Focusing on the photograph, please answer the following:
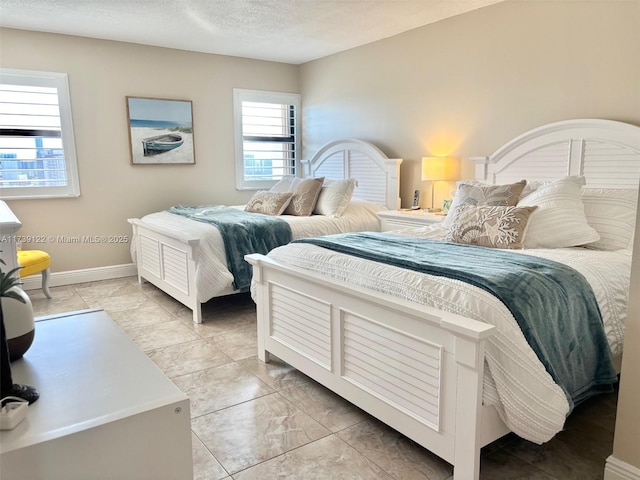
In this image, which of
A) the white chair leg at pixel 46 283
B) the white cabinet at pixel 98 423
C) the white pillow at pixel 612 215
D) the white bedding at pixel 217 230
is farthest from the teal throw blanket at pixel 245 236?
the white cabinet at pixel 98 423

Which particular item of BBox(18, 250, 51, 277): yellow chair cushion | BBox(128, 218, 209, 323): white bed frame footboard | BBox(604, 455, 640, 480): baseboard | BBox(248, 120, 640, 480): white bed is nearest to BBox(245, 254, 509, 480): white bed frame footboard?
BBox(248, 120, 640, 480): white bed

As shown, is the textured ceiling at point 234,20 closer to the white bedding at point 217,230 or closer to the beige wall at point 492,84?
the beige wall at point 492,84

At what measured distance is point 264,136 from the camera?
588 centimetres

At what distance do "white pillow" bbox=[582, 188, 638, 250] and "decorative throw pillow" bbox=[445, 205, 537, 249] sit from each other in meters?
0.45

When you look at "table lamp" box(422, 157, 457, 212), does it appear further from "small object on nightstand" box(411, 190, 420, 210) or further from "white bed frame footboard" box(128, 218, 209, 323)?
"white bed frame footboard" box(128, 218, 209, 323)

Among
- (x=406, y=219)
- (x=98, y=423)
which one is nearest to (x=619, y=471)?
(x=98, y=423)

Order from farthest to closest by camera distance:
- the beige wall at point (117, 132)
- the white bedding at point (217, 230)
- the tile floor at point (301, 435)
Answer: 1. the beige wall at point (117, 132)
2. the white bedding at point (217, 230)
3. the tile floor at point (301, 435)

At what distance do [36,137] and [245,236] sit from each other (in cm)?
242

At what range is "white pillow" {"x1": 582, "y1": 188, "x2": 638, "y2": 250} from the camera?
267 cm

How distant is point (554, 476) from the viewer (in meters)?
1.85

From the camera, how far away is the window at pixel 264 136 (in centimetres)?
569

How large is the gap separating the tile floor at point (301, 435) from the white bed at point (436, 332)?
0.13 m

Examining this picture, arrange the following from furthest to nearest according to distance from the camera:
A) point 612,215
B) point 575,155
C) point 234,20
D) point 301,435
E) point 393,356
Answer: point 234,20 → point 575,155 → point 612,215 → point 301,435 → point 393,356

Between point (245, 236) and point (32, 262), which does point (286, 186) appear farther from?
point (32, 262)
